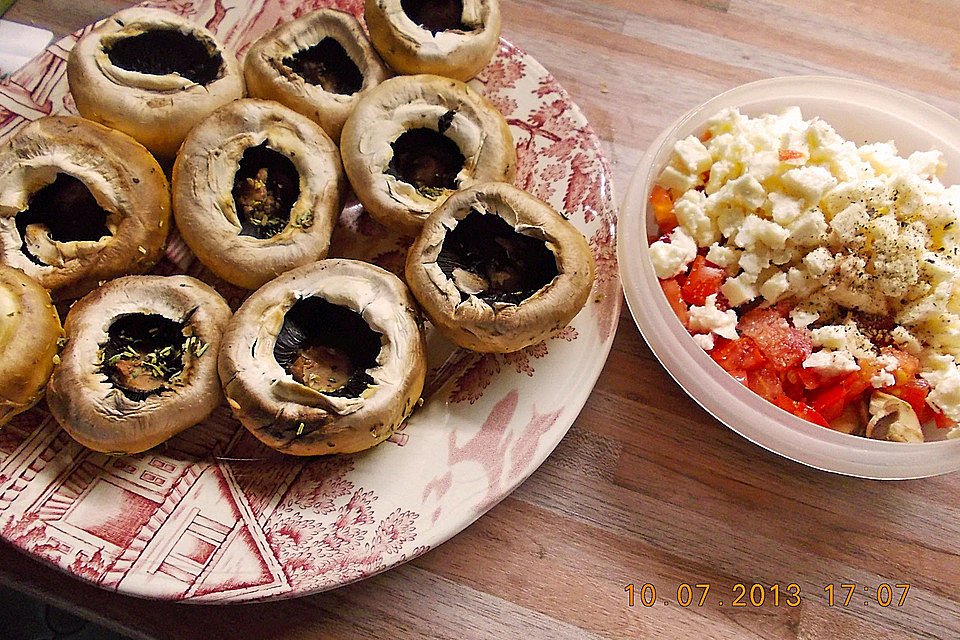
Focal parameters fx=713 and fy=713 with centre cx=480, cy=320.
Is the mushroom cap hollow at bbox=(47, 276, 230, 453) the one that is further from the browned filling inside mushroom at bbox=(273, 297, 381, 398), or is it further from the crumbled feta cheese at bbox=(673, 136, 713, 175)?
the crumbled feta cheese at bbox=(673, 136, 713, 175)

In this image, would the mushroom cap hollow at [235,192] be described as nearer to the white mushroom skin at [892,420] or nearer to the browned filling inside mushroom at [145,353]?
the browned filling inside mushroom at [145,353]

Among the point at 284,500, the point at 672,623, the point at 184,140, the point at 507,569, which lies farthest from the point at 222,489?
the point at 672,623

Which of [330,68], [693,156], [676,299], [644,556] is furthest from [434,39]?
[644,556]

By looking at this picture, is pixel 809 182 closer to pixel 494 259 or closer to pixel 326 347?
pixel 494 259

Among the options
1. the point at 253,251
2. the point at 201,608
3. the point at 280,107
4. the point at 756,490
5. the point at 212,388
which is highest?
the point at 280,107

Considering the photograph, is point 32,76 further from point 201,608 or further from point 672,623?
point 672,623

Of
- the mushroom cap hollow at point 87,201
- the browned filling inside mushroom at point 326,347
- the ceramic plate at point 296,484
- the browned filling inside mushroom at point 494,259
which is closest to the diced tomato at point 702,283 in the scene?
the ceramic plate at point 296,484
